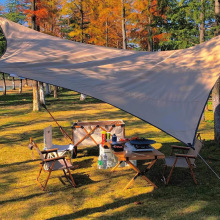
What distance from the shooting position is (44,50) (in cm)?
570

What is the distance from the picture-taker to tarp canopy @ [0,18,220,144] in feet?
13.3

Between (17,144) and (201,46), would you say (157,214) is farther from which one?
(17,144)

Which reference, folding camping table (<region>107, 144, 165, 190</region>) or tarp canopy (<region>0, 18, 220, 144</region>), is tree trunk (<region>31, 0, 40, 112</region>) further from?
folding camping table (<region>107, 144, 165, 190</region>)

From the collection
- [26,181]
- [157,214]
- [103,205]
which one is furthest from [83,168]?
[157,214]

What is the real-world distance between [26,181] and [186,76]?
399 centimetres

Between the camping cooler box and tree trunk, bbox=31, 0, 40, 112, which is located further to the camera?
tree trunk, bbox=31, 0, 40, 112

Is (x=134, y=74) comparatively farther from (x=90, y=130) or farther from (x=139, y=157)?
(x=90, y=130)

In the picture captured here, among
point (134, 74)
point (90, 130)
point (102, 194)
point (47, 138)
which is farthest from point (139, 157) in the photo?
point (47, 138)

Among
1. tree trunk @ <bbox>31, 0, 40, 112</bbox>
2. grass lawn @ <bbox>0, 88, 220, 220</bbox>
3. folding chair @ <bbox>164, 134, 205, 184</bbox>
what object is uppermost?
tree trunk @ <bbox>31, 0, 40, 112</bbox>

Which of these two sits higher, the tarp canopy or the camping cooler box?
the tarp canopy

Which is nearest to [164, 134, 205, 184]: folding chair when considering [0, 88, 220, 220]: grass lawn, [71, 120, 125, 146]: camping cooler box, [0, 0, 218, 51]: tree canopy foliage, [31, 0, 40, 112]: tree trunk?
[0, 88, 220, 220]: grass lawn

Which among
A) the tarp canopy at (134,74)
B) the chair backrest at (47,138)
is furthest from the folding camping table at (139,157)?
the chair backrest at (47,138)

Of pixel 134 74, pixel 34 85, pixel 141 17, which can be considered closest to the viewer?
pixel 134 74

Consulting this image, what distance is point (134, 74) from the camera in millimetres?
5008
